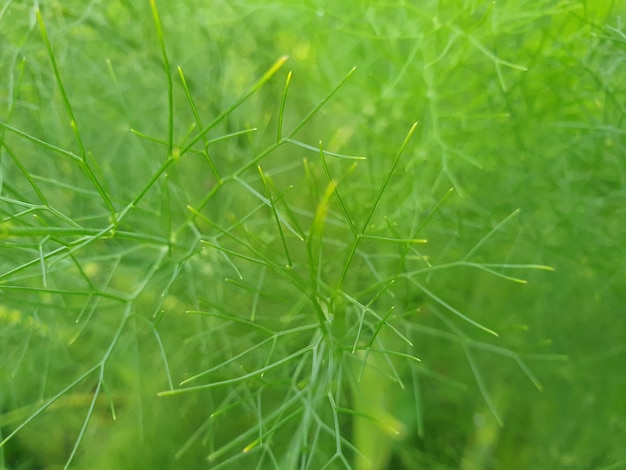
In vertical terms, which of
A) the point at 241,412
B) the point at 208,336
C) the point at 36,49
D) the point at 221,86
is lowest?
the point at 241,412

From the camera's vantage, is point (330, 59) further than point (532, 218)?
Yes

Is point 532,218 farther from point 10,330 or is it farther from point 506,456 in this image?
point 10,330

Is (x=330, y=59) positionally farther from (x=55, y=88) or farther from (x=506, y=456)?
(x=506, y=456)

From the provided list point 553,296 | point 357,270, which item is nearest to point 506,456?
point 553,296

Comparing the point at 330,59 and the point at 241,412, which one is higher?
the point at 330,59

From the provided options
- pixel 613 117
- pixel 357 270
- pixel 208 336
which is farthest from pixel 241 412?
pixel 613 117

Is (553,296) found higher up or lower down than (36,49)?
lower down
